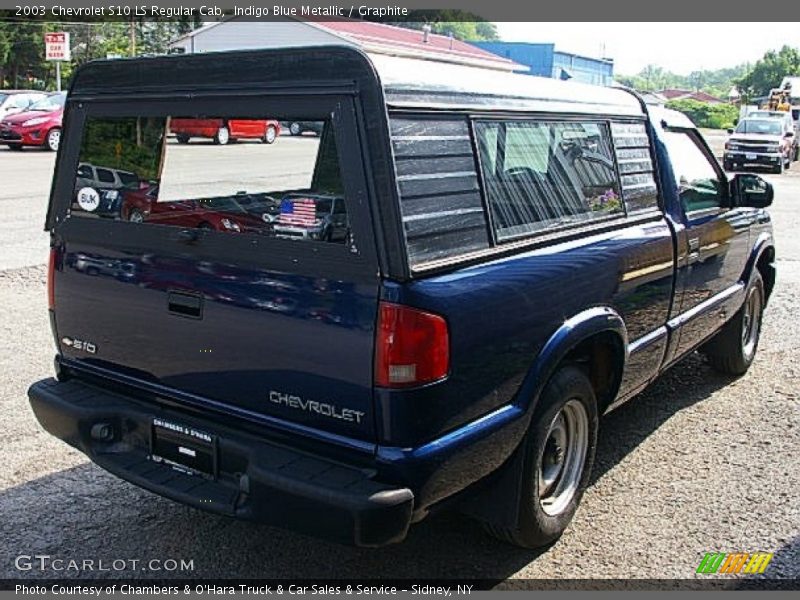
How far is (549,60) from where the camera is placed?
4828cm

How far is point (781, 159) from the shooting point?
1062 inches

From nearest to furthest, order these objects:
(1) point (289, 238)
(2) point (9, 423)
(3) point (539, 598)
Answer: (1) point (289, 238)
(3) point (539, 598)
(2) point (9, 423)

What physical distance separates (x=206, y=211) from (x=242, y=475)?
1088mm

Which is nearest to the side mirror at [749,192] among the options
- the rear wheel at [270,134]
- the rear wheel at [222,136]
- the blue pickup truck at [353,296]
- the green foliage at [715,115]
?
the blue pickup truck at [353,296]

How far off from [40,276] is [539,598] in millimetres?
6567

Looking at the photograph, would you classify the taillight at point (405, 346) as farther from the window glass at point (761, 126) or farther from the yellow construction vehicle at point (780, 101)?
the yellow construction vehicle at point (780, 101)

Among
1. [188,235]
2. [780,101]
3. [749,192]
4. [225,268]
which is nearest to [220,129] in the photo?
[188,235]

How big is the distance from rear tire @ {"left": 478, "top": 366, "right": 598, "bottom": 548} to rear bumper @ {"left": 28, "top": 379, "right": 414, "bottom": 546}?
80 cm

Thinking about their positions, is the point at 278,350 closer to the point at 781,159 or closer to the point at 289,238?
the point at 289,238

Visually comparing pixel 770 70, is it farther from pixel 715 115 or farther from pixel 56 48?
pixel 56 48

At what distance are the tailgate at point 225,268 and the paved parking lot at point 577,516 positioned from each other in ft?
0.99

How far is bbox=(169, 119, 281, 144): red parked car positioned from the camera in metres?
3.22

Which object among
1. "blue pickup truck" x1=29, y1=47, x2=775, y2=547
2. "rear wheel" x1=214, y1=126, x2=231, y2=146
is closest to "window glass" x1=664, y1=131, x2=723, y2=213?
"blue pickup truck" x1=29, y1=47, x2=775, y2=547

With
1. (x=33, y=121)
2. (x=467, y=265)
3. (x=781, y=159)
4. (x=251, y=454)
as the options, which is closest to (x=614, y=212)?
(x=467, y=265)
